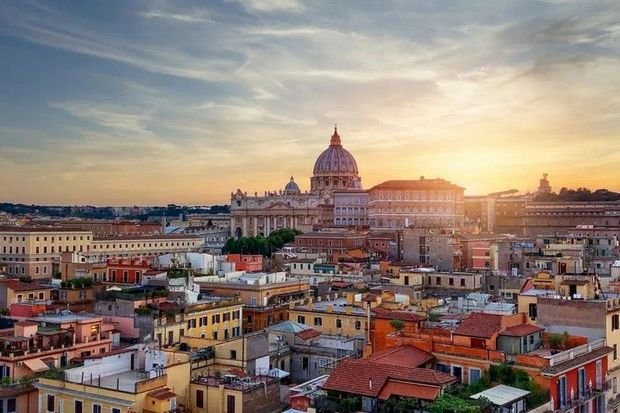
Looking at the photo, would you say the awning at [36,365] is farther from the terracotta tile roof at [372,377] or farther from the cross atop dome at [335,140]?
the cross atop dome at [335,140]

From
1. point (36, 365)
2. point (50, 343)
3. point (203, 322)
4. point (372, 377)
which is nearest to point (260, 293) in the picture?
point (203, 322)

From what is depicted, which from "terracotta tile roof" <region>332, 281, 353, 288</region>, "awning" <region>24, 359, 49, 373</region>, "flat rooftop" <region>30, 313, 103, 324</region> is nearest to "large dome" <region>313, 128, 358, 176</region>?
"terracotta tile roof" <region>332, 281, 353, 288</region>

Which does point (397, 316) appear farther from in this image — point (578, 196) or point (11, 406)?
point (578, 196)

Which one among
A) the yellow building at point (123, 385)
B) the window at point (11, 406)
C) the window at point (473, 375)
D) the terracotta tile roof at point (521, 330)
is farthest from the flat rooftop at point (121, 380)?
the terracotta tile roof at point (521, 330)

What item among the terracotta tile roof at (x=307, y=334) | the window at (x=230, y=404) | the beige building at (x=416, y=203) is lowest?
the window at (x=230, y=404)

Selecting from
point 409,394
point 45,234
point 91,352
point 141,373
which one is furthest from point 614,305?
point 45,234

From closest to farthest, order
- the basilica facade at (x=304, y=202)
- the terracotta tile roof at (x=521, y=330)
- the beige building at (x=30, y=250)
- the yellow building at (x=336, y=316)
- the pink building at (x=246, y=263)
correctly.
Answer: the terracotta tile roof at (x=521, y=330) < the yellow building at (x=336, y=316) < the pink building at (x=246, y=263) < the beige building at (x=30, y=250) < the basilica facade at (x=304, y=202)
